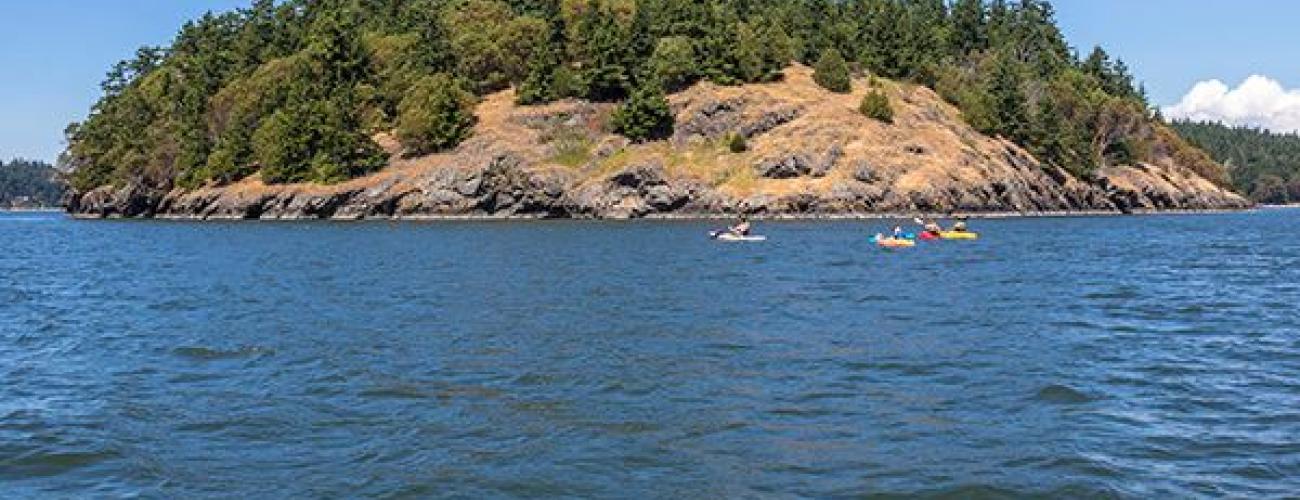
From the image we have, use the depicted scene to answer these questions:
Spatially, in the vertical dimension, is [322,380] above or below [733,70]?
below

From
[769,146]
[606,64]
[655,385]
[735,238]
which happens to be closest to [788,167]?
[769,146]

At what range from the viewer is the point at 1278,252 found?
2736 inches

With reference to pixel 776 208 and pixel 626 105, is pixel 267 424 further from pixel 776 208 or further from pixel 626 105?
pixel 626 105

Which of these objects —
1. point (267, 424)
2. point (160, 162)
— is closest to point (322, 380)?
point (267, 424)

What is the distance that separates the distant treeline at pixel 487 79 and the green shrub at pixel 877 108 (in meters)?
9.97

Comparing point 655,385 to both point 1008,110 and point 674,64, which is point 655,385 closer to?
point 674,64

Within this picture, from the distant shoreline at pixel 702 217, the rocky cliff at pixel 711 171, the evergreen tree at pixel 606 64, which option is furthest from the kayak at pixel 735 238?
the evergreen tree at pixel 606 64

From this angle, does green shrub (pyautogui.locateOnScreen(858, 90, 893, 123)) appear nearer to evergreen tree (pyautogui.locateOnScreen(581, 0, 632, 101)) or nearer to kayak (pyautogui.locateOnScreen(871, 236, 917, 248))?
evergreen tree (pyautogui.locateOnScreen(581, 0, 632, 101))

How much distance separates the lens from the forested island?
5074 inches

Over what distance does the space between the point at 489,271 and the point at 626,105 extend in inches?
3609

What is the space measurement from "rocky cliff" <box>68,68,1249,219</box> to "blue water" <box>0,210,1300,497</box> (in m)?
73.6

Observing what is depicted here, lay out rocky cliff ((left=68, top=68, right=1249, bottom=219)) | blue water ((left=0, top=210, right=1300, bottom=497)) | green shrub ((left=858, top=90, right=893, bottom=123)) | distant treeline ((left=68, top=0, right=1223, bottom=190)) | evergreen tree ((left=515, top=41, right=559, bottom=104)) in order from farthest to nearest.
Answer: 1. evergreen tree ((left=515, top=41, right=559, bottom=104))
2. distant treeline ((left=68, top=0, right=1223, bottom=190))
3. green shrub ((left=858, top=90, right=893, bottom=123))
4. rocky cliff ((left=68, top=68, right=1249, bottom=219))
5. blue water ((left=0, top=210, right=1300, bottom=497))

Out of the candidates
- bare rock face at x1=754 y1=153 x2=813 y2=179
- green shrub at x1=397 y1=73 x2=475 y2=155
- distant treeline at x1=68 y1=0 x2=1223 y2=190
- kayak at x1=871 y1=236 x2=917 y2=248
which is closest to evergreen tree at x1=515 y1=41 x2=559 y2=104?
distant treeline at x1=68 y1=0 x2=1223 y2=190

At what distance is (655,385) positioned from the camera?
2236 cm
